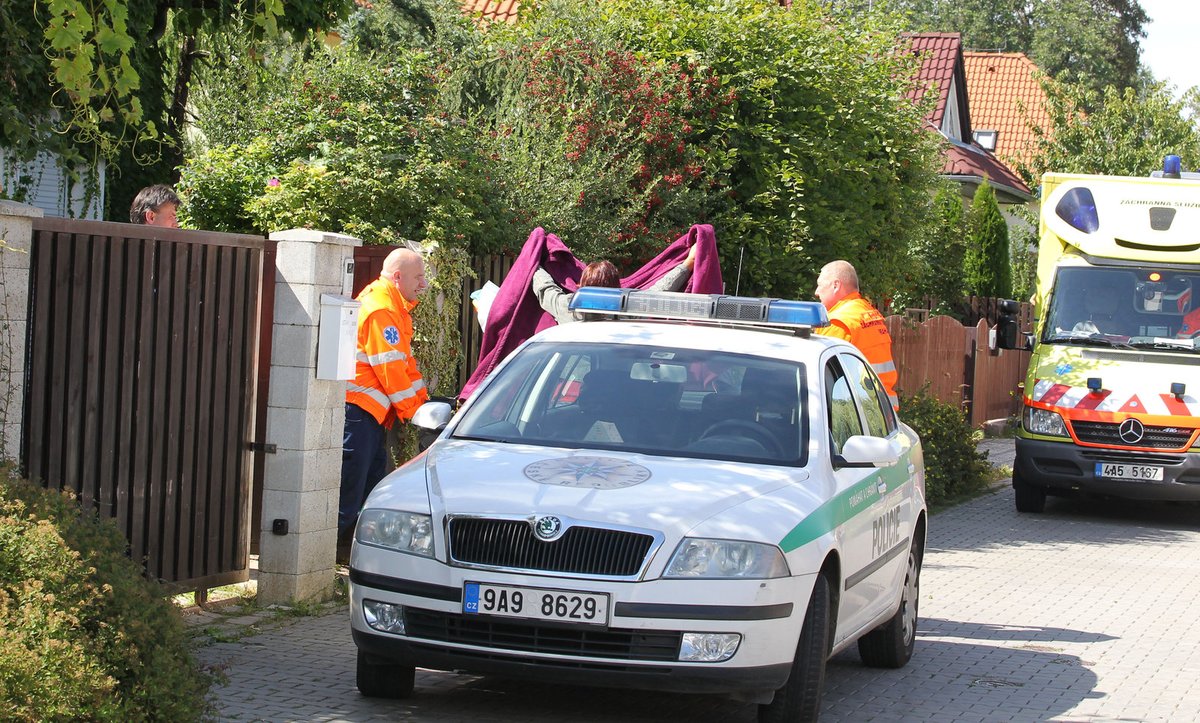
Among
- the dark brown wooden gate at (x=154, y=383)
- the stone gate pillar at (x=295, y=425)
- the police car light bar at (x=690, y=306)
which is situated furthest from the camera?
the stone gate pillar at (x=295, y=425)

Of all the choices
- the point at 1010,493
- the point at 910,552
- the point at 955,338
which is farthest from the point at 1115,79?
the point at 910,552

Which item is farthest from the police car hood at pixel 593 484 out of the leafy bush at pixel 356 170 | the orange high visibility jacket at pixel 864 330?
the leafy bush at pixel 356 170

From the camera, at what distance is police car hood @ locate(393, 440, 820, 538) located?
19.3ft

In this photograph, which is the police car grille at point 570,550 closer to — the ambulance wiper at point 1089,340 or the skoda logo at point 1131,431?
the skoda logo at point 1131,431

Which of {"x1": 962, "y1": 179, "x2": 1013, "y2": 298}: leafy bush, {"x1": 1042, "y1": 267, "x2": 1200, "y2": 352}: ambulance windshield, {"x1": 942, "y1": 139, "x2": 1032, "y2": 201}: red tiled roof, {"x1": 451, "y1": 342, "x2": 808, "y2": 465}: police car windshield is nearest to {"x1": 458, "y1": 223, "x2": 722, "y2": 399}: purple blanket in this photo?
{"x1": 451, "y1": 342, "x2": 808, "y2": 465}: police car windshield

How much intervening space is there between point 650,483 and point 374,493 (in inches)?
44.5

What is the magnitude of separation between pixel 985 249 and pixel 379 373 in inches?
957

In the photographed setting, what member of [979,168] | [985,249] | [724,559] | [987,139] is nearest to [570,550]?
[724,559]

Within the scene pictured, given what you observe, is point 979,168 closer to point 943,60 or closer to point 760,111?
point 943,60

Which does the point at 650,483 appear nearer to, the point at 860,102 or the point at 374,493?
the point at 374,493

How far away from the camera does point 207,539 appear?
7.98 m

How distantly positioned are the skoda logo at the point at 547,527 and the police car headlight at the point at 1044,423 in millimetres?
9745

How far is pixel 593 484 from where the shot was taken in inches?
241

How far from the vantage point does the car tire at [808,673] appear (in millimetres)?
6062
